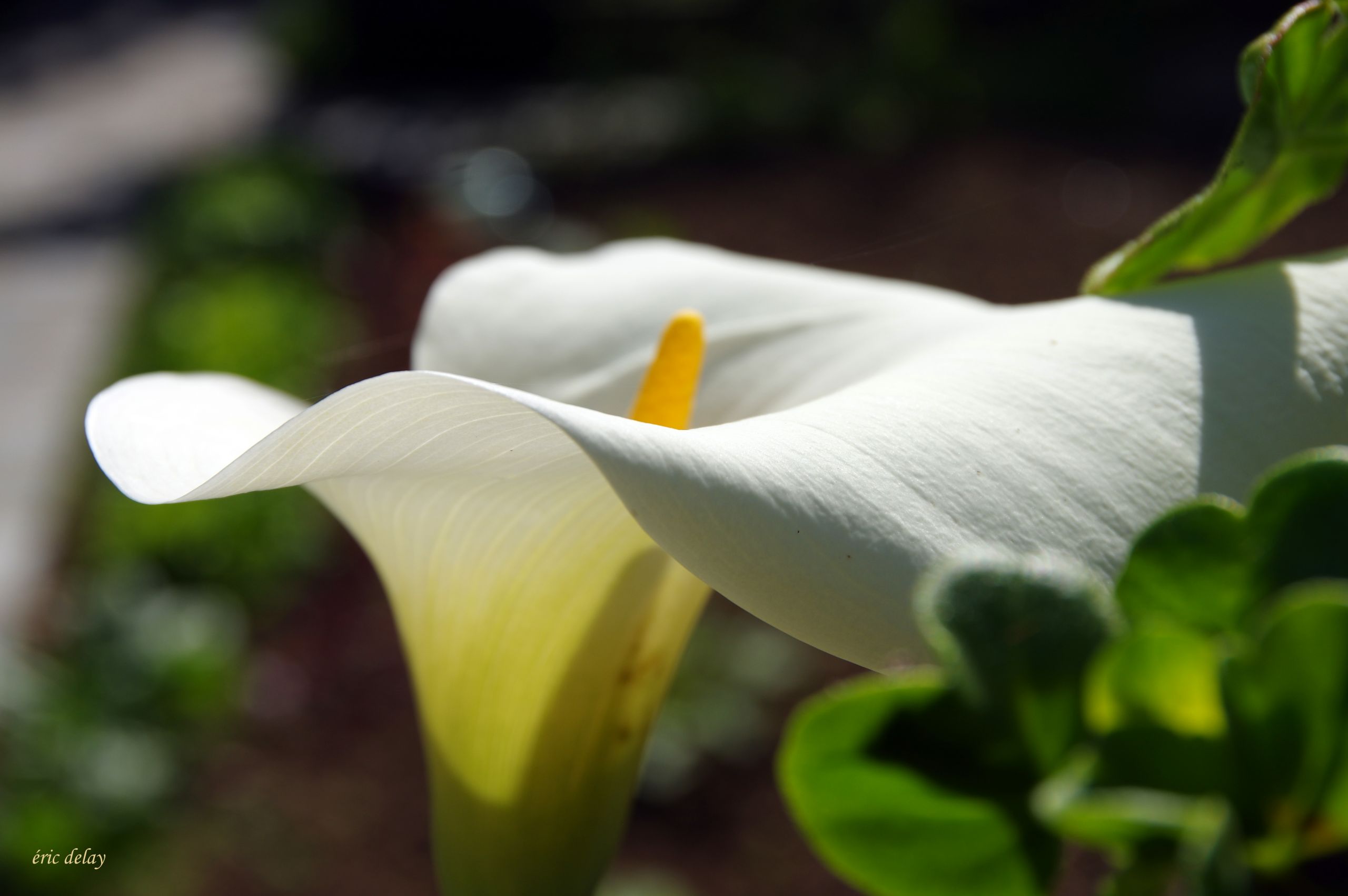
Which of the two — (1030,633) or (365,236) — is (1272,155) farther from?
(365,236)

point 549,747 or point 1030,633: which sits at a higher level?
point 1030,633

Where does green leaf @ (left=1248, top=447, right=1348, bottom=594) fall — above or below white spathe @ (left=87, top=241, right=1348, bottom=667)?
above

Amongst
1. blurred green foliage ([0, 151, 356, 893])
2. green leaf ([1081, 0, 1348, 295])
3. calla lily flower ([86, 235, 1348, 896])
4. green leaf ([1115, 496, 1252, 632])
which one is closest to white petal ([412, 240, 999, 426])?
calla lily flower ([86, 235, 1348, 896])

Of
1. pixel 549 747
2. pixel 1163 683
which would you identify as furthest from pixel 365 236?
pixel 1163 683

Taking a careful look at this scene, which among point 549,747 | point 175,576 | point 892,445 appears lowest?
point 175,576

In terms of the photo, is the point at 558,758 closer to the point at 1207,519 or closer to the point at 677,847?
the point at 1207,519
